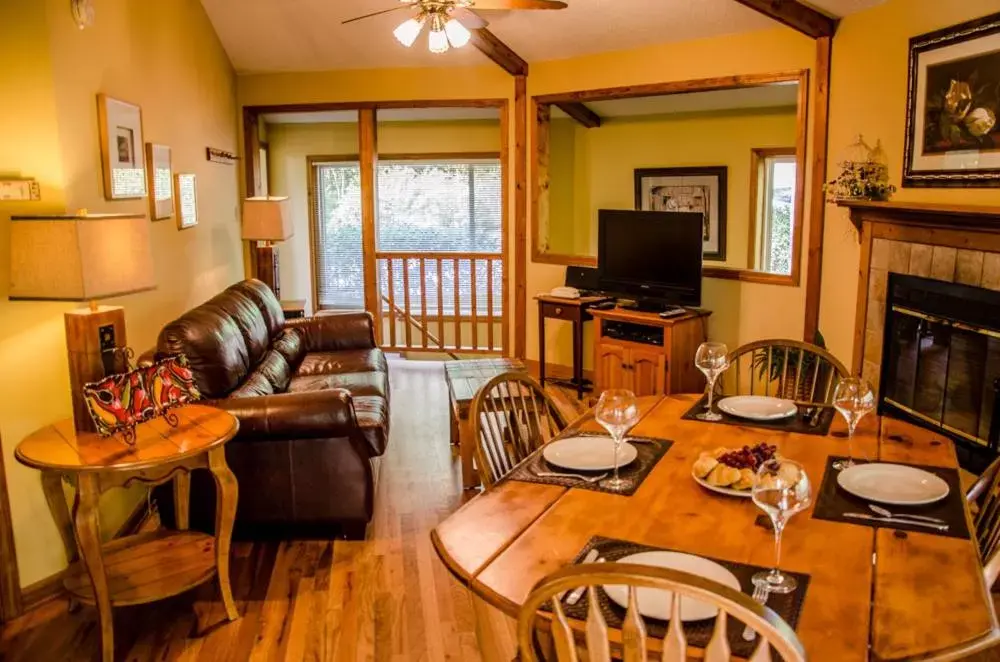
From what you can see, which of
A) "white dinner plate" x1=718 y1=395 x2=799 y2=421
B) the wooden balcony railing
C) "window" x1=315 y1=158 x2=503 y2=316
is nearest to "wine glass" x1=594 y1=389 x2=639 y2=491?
"white dinner plate" x1=718 y1=395 x2=799 y2=421

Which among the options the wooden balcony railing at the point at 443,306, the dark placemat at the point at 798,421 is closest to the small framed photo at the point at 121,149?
the dark placemat at the point at 798,421

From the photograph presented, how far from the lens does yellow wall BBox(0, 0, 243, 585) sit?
9.78 ft

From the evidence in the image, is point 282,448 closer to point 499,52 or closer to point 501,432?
point 501,432

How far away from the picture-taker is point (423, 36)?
5.94 meters

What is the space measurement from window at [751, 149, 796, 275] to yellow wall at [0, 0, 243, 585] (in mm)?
4460

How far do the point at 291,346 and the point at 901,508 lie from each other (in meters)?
3.91

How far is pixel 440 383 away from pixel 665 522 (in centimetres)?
471

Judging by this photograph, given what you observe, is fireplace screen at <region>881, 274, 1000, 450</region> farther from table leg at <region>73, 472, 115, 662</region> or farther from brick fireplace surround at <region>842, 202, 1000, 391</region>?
table leg at <region>73, 472, 115, 662</region>

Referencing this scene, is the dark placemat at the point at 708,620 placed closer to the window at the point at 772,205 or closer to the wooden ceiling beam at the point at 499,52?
the wooden ceiling beam at the point at 499,52

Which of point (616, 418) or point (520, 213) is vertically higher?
point (520, 213)

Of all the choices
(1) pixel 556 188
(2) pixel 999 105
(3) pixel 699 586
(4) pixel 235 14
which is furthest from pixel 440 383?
(3) pixel 699 586

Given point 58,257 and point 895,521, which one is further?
point 58,257

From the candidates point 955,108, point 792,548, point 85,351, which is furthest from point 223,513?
point 955,108

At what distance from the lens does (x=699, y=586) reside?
124cm
